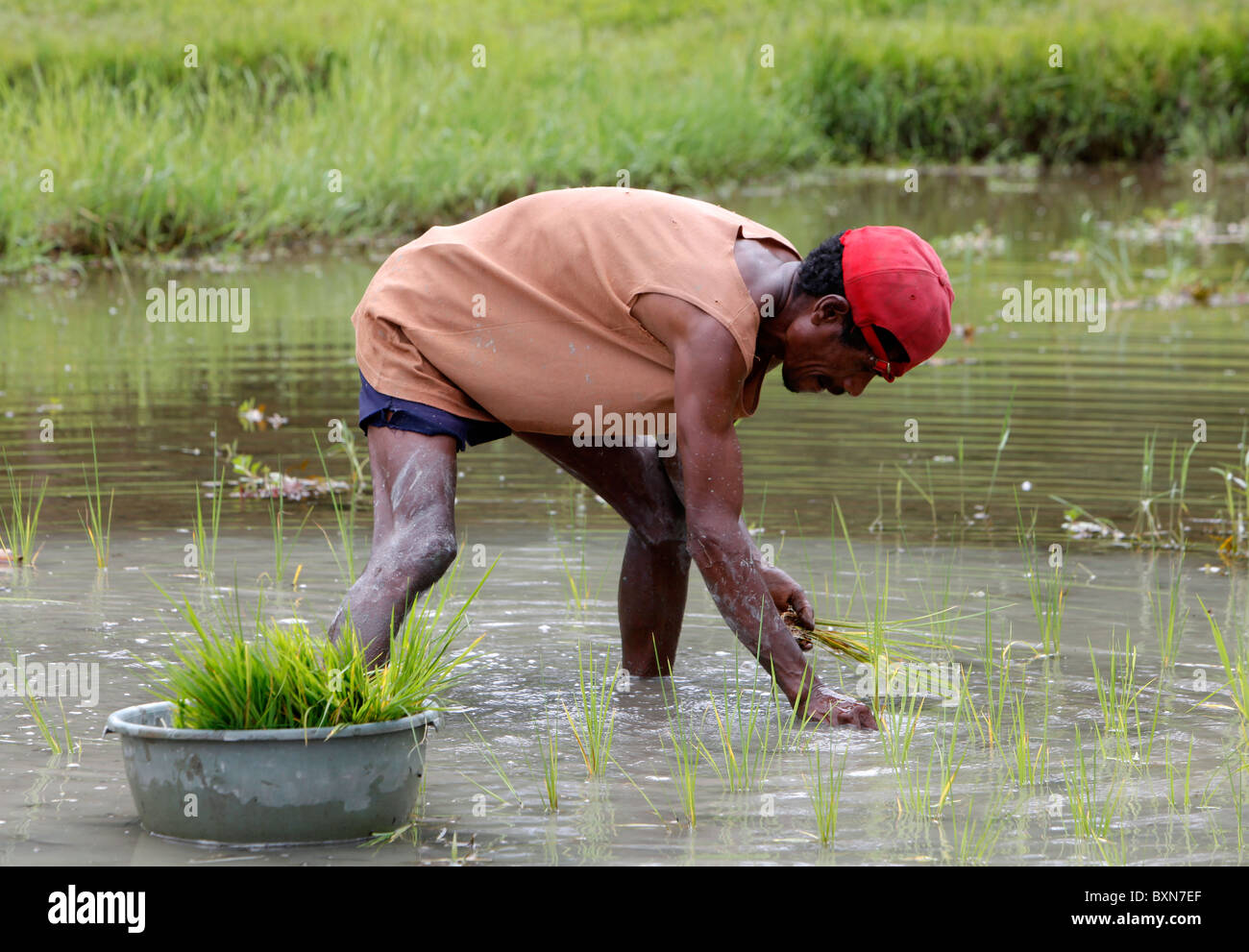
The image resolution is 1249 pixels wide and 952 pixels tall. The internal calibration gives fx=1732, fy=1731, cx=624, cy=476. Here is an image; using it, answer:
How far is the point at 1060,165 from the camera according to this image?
21453mm

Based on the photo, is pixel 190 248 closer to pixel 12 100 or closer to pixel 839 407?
pixel 12 100

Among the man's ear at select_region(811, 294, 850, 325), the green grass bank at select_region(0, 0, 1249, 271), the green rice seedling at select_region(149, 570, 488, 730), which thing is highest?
the green grass bank at select_region(0, 0, 1249, 271)

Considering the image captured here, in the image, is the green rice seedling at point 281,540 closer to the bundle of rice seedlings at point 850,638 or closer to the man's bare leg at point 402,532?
the man's bare leg at point 402,532

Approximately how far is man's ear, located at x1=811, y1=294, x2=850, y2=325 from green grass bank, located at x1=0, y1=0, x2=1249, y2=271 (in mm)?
7722

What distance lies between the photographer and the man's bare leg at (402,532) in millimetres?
3531

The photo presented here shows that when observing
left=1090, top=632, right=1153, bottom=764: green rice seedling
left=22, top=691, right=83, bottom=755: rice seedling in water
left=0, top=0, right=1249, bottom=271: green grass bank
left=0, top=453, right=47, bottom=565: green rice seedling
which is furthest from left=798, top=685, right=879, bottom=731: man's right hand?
left=0, top=0, right=1249, bottom=271: green grass bank

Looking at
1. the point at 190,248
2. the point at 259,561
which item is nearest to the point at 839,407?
the point at 259,561

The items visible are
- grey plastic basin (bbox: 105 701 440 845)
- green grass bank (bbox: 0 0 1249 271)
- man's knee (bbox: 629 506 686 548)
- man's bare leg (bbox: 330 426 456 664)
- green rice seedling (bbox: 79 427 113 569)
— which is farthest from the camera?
green grass bank (bbox: 0 0 1249 271)

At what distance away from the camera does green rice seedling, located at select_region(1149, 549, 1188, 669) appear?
439 centimetres

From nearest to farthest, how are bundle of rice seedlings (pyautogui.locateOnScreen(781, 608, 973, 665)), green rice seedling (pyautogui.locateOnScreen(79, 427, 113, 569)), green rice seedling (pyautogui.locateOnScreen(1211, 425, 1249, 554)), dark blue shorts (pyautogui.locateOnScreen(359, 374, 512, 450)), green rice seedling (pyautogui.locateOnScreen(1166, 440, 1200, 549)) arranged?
dark blue shorts (pyautogui.locateOnScreen(359, 374, 512, 450)) < bundle of rice seedlings (pyautogui.locateOnScreen(781, 608, 973, 665)) < green rice seedling (pyautogui.locateOnScreen(79, 427, 113, 569)) < green rice seedling (pyautogui.locateOnScreen(1211, 425, 1249, 554)) < green rice seedling (pyautogui.locateOnScreen(1166, 440, 1200, 549))

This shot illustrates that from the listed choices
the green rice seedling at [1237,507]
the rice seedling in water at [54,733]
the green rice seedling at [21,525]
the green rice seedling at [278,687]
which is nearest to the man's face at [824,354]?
the green rice seedling at [278,687]

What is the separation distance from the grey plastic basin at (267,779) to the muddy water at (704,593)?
0.05m

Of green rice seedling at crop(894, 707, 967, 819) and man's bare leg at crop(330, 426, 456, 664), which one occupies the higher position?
man's bare leg at crop(330, 426, 456, 664)

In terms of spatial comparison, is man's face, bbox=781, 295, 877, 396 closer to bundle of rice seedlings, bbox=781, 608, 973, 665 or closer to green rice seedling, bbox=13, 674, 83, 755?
bundle of rice seedlings, bbox=781, 608, 973, 665
